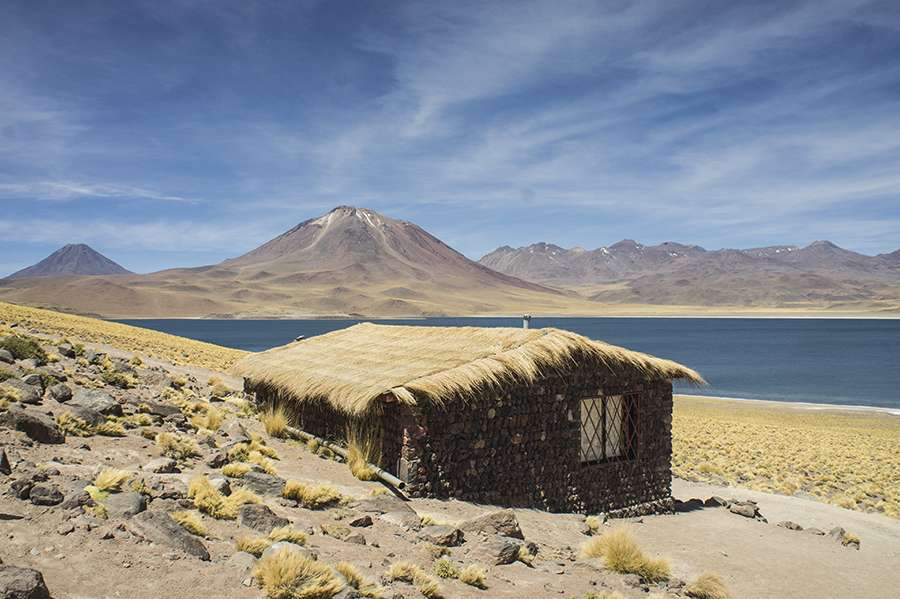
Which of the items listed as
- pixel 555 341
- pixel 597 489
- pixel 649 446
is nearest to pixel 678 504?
pixel 649 446

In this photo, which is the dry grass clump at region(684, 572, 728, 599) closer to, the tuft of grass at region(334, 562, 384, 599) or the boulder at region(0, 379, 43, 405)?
the tuft of grass at region(334, 562, 384, 599)

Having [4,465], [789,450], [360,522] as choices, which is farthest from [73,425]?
[789,450]

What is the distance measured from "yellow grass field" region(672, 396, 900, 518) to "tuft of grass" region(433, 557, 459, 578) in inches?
531

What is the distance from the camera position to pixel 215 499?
25.2 ft

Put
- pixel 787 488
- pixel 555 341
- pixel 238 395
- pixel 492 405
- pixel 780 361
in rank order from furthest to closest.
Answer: pixel 780 361
pixel 238 395
pixel 787 488
pixel 555 341
pixel 492 405

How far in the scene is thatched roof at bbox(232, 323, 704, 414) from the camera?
35.5 ft

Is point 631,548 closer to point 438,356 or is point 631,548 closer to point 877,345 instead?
point 438,356

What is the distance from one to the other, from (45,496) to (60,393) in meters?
5.56

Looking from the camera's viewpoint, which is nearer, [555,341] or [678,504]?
[555,341]

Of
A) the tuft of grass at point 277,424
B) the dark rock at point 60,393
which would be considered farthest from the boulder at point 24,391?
the tuft of grass at point 277,424

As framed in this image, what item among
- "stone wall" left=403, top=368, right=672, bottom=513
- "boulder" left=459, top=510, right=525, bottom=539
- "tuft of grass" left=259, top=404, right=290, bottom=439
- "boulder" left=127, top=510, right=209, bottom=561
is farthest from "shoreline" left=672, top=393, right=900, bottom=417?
"boulder" left=127, top=510, right=209, bottom=561

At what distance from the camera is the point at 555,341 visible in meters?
11.9

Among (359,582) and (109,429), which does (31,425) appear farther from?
(359,582)

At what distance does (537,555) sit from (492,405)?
9.50 feet
